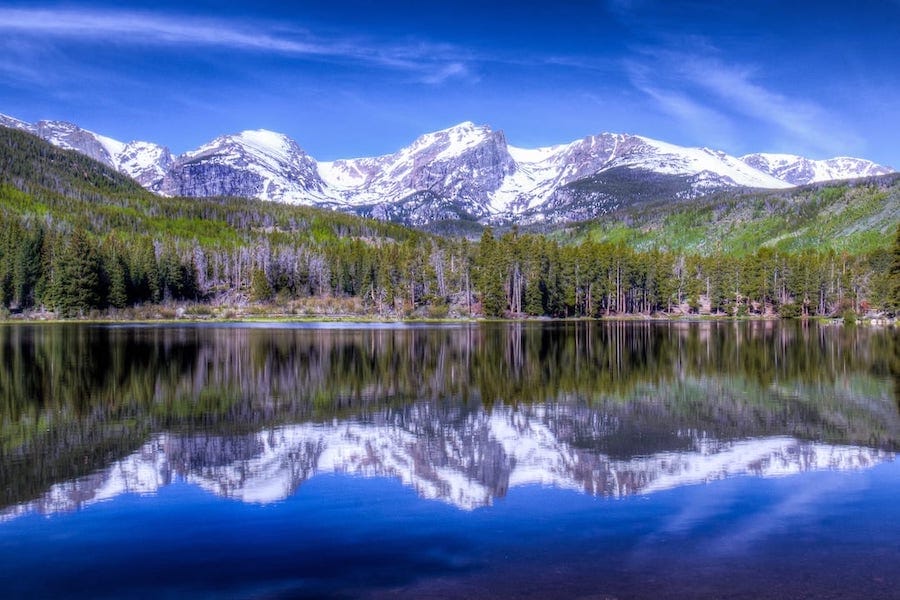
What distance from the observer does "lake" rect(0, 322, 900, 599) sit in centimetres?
1100

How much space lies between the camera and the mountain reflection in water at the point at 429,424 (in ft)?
55.7

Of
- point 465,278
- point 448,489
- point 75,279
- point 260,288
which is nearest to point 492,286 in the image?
point 465,278

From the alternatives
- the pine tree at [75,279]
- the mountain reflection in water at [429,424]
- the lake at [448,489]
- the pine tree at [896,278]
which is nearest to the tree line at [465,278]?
the pine tree at [75,279]

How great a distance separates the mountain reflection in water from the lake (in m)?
0.13

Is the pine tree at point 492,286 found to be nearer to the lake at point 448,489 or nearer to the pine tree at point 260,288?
the pine tree at point 260,288

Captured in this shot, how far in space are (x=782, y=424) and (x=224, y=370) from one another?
2792 centimetres

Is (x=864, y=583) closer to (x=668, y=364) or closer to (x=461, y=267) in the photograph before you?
(x=668, y=364)

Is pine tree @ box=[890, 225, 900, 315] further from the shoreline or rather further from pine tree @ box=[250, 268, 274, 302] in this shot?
pine tree @ box=[250, 268, 274, 302]

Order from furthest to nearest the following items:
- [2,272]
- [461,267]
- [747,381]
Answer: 1. [461,267]
2. [2,272]
3. [747,381]

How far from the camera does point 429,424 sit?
2355 cm

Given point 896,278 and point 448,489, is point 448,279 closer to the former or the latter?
point 896,278

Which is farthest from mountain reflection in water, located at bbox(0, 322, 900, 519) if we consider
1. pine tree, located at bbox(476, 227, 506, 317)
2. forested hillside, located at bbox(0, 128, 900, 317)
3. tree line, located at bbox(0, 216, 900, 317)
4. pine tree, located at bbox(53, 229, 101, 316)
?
forested hillside, located at bbox(0, 128, 900, 317)

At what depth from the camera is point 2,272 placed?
431 ft

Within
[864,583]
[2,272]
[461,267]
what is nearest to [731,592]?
[864,583]
